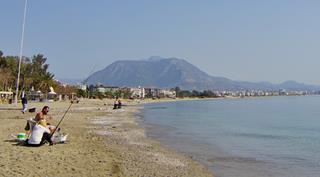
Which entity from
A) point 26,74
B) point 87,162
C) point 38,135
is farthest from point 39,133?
point 26,74

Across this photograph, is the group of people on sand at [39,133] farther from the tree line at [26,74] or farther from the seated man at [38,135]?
the tree line at [26,74]

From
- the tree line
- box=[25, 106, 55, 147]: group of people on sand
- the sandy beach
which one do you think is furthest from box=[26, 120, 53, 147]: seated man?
the tree line

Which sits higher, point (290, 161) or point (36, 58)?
point (36, 58)

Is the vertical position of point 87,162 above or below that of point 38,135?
below

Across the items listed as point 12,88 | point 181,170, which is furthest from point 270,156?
point 12,88

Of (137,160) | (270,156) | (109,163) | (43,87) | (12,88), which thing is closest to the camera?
(109,163)

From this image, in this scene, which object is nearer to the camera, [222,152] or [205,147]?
[222,152]

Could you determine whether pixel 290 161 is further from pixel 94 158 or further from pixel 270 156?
pixel 94 158

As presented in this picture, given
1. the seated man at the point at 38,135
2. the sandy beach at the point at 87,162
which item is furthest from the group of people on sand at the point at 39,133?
the sandy beach at the point at 87,162

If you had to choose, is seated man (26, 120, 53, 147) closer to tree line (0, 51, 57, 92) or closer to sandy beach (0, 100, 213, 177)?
sandy beach (0, 100, 213, 177)

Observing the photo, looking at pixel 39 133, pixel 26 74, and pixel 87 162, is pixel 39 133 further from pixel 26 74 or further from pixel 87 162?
pixel 26 74

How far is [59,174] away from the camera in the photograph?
10758mm

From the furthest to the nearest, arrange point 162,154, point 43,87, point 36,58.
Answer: point 36,58
point 43,87
point 162,154

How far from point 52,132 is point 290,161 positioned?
9.61m
